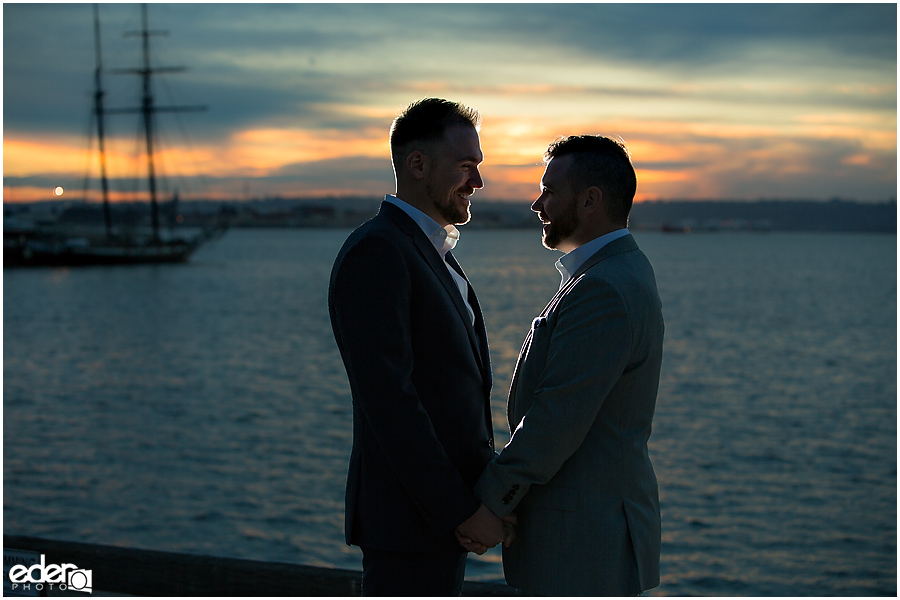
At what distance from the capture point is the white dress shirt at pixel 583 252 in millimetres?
2475

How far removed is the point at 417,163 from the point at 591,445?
3.29 feet

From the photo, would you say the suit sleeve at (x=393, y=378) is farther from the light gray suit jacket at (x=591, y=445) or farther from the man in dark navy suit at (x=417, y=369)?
the light gray suit jacket at (x=591, y=445)

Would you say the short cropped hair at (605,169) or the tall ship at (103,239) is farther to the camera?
the tall ship at (103,239)

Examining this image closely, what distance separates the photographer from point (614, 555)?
2.38 m

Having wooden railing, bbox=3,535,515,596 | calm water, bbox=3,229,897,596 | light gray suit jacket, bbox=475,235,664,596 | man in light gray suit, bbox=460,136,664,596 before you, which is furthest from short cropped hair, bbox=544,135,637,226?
calm water, bbox=3,229,897,596

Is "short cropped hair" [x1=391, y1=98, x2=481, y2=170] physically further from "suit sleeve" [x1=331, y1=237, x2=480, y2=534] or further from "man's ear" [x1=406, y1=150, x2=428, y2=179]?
"suit sleeve" [x1=331, y1=237, x2=480, y2=534]

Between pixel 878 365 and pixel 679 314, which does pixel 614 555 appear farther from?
pixel 679 314

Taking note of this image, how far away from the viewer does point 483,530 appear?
2.43 meters

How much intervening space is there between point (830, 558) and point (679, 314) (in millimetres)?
34406

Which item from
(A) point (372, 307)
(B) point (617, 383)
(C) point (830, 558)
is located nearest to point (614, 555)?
(B) point (617, 383)

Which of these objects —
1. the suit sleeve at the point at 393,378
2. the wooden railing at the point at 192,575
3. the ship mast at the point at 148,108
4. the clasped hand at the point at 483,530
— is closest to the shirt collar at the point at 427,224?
the suit sleeve at the point at 393,378

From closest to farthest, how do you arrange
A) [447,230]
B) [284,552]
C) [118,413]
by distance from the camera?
[447,230], [284,552], [118,413]

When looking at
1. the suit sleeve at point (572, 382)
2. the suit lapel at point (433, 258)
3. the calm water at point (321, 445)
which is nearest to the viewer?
the suit sleeve at point (572, 382)

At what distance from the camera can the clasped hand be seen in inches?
95.7
